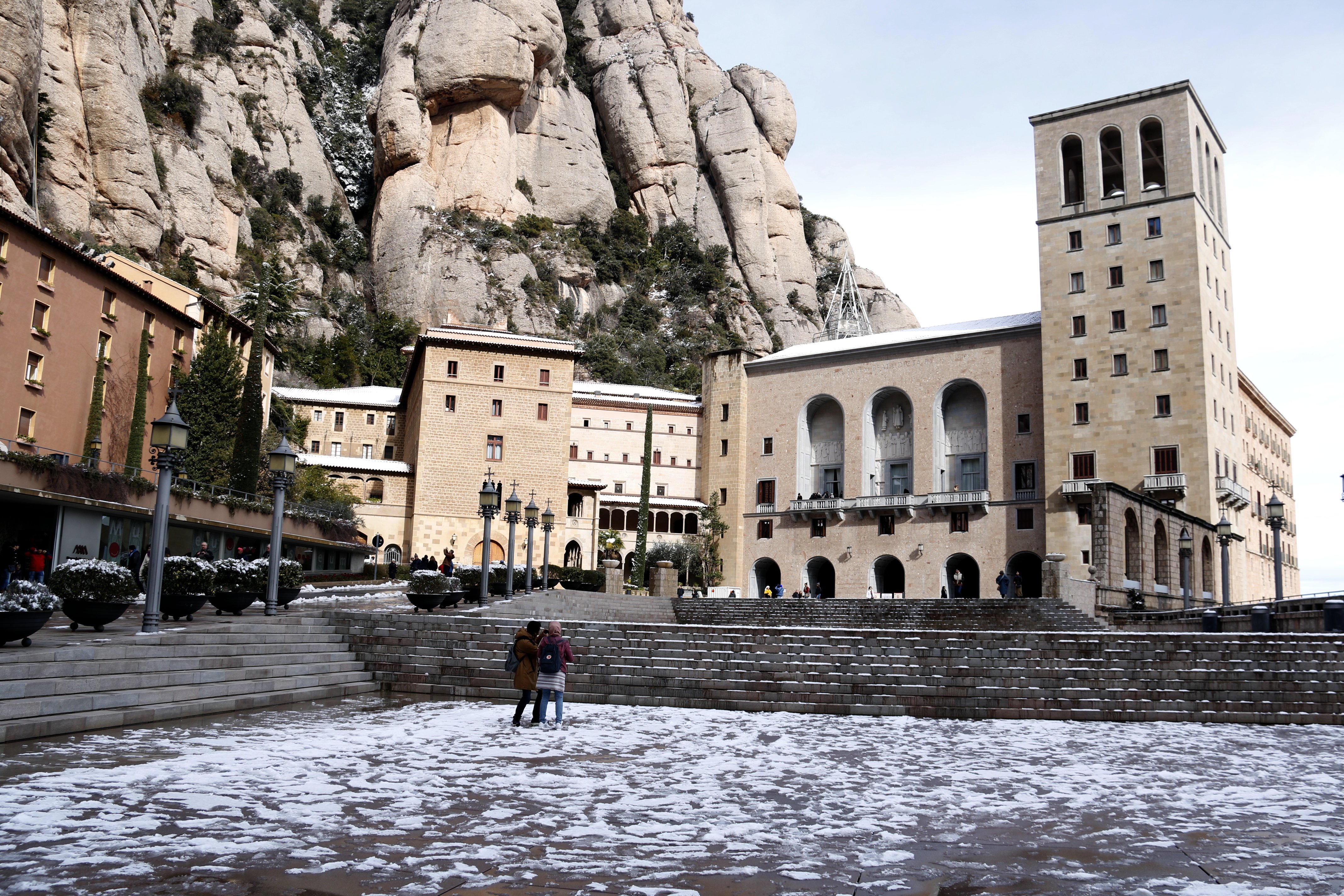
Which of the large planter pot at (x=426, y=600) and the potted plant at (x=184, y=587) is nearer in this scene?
the potted plant at (x=184, y=587)

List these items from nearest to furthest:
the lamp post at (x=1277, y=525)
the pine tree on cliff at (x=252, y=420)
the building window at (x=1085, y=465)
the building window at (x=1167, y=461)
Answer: the lamp post at (x=1277, y=525)
the pine tree on cliff at (x=252, y=420)
the building window at (x=1167, y=461)
the building window at (x=1085, y=465)

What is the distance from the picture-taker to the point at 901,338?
49.4 m

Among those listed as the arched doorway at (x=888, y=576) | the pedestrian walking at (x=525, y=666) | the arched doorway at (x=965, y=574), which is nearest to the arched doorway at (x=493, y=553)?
the arched doorway at (x=888, y=576)

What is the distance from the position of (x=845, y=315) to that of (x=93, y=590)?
77946 mm

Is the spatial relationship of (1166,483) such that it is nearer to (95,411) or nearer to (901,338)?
(901,338)

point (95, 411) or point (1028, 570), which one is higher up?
point (95, 411)

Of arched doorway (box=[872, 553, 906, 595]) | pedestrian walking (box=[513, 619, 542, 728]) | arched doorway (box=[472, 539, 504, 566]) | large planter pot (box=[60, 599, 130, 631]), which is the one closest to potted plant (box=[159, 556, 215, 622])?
large planter pot (box=[60, 599, 130, 631])

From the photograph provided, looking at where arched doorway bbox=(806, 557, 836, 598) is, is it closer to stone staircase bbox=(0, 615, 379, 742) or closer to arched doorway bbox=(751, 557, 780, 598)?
arched doorway bbox=(751, 557, 780, 598)

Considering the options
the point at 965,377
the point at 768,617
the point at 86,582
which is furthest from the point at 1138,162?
the point at 86,582

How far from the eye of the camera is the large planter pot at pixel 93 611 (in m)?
13.0

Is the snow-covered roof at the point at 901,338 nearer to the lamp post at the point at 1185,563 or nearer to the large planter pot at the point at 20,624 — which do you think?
the lamp post at the point at 1185,563

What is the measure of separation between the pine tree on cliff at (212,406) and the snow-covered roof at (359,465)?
9723 millimetres

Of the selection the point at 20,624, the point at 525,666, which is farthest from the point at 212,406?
the point at 525,666

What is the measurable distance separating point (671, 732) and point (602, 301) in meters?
73.2
